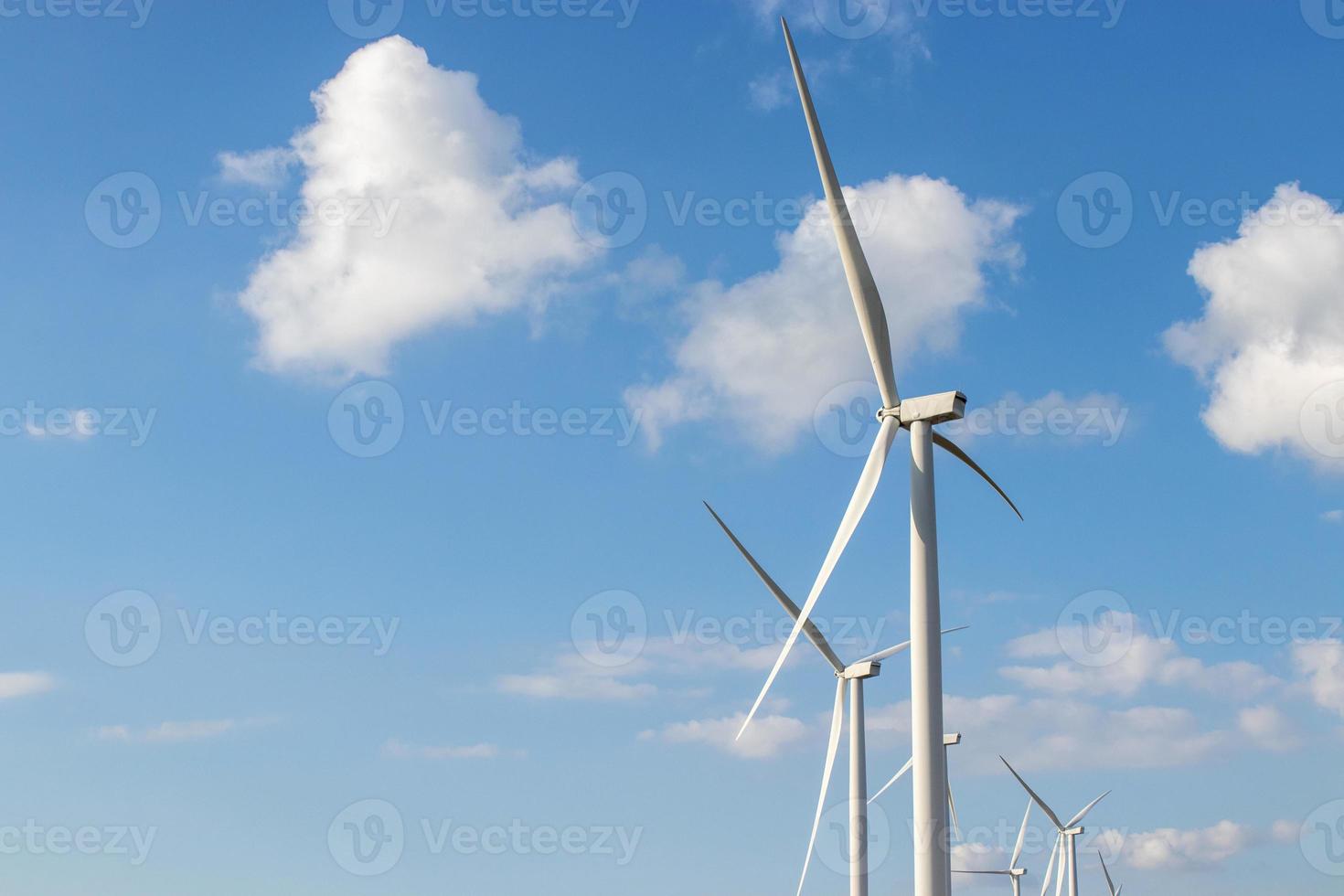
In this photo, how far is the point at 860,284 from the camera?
3278 cm

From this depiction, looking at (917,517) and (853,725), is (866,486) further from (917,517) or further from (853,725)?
A: (853,725)

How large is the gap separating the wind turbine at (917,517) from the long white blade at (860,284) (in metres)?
0.02

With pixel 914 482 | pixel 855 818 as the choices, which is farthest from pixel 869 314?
pixel 855 818

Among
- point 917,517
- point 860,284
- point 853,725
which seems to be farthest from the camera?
point 853,725

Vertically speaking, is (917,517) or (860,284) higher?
(860,284)

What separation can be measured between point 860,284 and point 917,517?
24.0 ft

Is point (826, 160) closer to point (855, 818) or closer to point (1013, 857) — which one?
point (855, 818)

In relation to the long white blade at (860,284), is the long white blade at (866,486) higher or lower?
lower

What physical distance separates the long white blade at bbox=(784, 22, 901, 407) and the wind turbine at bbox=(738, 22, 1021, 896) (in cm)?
2

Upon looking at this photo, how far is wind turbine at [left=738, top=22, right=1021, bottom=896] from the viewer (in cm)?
2602

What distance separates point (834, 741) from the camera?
47.4 meters

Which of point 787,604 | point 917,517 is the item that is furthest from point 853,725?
point 917,517

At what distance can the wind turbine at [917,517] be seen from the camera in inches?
1024

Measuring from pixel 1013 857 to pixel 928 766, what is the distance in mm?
84668
